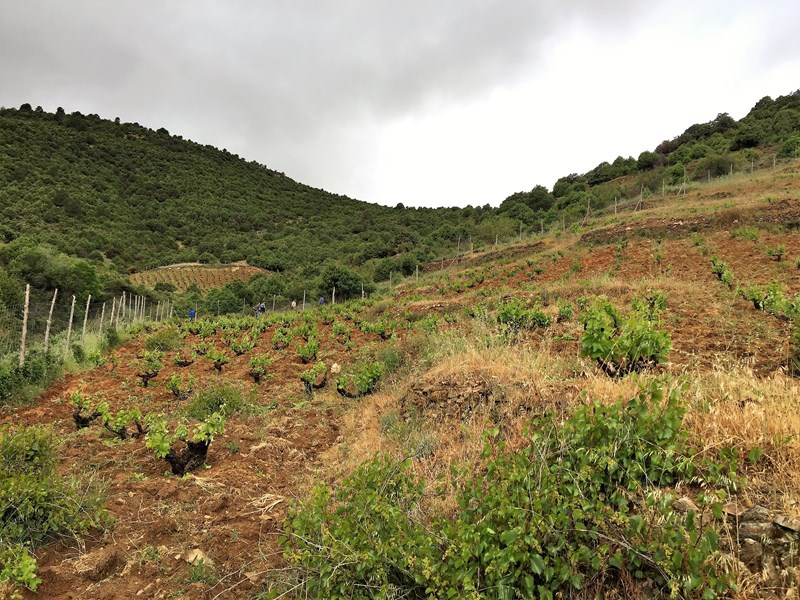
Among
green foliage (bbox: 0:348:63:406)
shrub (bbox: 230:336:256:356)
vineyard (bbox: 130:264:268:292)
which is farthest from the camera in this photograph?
vineyard (bbox: 130:264:268:292)

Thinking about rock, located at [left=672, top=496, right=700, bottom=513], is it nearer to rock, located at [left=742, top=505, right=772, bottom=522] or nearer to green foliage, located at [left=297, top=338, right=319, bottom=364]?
rock, located at [left=742, top=505, right=772, bottom=522]

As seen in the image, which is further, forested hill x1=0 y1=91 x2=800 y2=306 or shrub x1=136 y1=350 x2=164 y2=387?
forested hill x1=0 y1=91 x2=800 y2=306

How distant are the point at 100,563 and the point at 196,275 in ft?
173

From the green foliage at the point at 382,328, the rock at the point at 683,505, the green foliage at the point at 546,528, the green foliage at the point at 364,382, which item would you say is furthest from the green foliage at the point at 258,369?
the rock at the point at 683,505

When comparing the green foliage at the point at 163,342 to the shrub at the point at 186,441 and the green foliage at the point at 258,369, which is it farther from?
the shrub at the point at 186,441

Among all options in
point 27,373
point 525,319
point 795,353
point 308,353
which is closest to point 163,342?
point 27,373

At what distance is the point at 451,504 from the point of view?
3.07 metres

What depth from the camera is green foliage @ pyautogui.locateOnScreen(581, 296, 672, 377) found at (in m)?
4.53

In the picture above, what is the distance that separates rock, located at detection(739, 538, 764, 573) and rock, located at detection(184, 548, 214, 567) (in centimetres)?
334

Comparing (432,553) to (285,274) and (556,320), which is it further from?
(285,274)

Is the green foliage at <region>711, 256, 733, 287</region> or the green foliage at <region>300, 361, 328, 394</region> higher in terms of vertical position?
the green foliage at <region>711, 256, 733, 287</region>

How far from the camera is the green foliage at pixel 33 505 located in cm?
309

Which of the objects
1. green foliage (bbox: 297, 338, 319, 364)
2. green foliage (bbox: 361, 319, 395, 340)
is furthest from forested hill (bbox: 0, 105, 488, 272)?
green foliage (bbox: 297, 338, 319, 364)

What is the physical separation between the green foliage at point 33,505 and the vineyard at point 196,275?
151 ft
